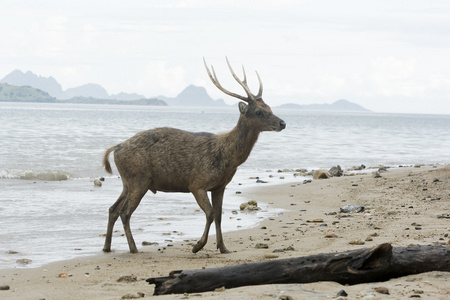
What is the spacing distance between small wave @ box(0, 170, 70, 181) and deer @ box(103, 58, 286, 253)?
11.9 metres

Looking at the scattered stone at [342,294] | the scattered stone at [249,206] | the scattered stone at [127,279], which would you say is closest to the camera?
the scattered stone at [342,294]

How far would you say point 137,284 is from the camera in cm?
715

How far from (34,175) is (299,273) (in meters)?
16.9

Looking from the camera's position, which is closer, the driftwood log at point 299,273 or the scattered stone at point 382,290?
the scattered stone at point 382,290

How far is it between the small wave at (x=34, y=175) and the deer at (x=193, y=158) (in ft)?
39.1

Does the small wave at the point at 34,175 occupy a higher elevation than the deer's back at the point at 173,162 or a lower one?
lower

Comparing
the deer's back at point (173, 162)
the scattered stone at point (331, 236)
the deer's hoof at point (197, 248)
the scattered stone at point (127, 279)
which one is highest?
the deer's back at point (173, 162)

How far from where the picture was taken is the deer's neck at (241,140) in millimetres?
9883

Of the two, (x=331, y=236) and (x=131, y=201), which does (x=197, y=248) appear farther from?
(x=331, y=236)

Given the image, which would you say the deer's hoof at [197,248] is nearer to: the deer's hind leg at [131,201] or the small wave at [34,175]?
the deer's hind leg at [131,201]

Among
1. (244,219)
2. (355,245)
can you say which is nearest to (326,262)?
(355,245)

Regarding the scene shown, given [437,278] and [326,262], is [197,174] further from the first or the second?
[437,278]

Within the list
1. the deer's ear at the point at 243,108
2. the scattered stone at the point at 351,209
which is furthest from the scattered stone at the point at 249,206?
the deer's ear at the point at 243,108

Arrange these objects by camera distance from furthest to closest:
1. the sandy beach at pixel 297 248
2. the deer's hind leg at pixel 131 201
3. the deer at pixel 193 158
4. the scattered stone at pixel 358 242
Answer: the deer's hind leg at pixel 131 201, the deer at pixel 193 158, the scattered stone at pixel 358 242, the sandy beach at pixel 297 248
